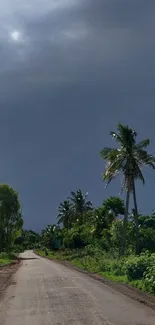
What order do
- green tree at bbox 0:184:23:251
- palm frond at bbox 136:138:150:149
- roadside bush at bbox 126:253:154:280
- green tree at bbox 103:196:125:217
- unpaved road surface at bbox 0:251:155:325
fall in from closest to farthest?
unpaved road surface at bbox 0:251:155:325 → roadside bush at bbox 126:253:154:280 → palm frond at bbox 136:138:150:149 → green tree at bbox 0:184:23:251 → green tree at bbox 103:196:125:217

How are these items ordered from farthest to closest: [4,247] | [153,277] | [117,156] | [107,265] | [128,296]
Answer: [4,247] → [117,156] → [107,265] → [153,277] → [128,296]

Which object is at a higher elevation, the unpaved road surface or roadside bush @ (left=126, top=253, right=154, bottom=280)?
roadside bush @ (left=126, top=253, right=154, bottom=280)

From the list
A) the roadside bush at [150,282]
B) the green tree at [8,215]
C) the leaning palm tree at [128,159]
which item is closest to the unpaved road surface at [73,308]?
the roadside bush at [150,282]

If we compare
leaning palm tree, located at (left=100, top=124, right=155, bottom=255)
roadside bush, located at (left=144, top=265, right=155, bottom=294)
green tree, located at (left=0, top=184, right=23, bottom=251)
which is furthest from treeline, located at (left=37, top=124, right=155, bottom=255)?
roadside bush, located at (left=144, top=265, right=155, bottom=294)

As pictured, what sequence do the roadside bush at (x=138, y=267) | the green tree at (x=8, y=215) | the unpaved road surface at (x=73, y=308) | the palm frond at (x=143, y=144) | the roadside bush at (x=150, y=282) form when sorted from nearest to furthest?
the unpaved road surface at (x=73, y=308) → the roadside bush at (x=150, y=282) → the roadside bush at (x=138, y=267) → the palm frond at (x=143, y=144) → the green tree at (x=8, y=215)

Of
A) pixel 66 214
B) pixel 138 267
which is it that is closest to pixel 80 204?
pixel 66 214

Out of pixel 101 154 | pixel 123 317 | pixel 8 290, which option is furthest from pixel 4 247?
pixel 123 317

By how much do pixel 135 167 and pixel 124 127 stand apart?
3.71 m

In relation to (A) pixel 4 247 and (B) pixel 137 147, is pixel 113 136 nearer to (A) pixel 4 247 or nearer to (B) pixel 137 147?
(B) pixel 137 147

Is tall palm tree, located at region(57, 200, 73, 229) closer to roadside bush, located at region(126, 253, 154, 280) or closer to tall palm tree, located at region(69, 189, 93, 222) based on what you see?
tall palm tree, located at region(69, 189, 93, 222)

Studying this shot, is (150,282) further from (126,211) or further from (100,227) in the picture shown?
(100,227)

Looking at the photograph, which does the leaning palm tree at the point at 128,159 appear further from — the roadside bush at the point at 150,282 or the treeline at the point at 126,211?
the roadside bush at the point at 150,282

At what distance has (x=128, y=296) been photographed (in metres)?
16.2

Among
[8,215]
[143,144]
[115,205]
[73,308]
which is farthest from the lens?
[115,205]
